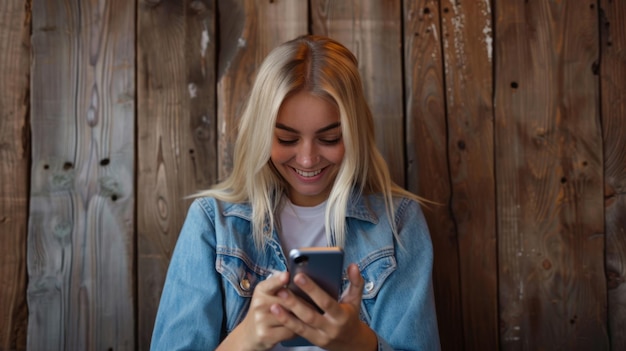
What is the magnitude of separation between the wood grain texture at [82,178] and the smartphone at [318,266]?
3.02 ft

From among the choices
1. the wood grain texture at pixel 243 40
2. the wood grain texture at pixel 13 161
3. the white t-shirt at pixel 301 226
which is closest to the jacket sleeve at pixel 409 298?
the white t-shirt at pixel 301 226

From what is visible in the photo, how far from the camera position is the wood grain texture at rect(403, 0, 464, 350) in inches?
72.4

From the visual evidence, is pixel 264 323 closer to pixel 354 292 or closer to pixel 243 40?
pixel 354 292

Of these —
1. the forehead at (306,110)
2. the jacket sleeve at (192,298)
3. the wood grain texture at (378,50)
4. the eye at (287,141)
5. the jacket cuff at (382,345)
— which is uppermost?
the wood grain texture at (378,50)

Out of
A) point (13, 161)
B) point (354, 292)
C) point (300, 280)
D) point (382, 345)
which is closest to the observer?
point (300, 280)

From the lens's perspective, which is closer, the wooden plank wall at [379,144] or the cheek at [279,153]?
the cheek at [279,153]

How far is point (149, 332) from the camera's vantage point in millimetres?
1800

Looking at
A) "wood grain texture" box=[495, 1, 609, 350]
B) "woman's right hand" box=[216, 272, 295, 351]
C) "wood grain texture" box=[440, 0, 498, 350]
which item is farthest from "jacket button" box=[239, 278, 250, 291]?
"wood grain texture" box=[495, 1, 609, 350]

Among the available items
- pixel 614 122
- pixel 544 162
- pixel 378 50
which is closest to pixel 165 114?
pixel 378 50

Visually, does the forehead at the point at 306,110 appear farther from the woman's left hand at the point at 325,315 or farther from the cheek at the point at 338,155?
the woman's left hand at the point at 325,315

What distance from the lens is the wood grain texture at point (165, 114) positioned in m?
1.80

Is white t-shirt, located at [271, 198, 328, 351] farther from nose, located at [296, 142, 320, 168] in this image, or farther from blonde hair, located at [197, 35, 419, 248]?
nose, located at [296, 142, 320, 168]

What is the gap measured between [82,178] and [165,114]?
318mm

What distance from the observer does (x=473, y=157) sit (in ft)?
6.06
